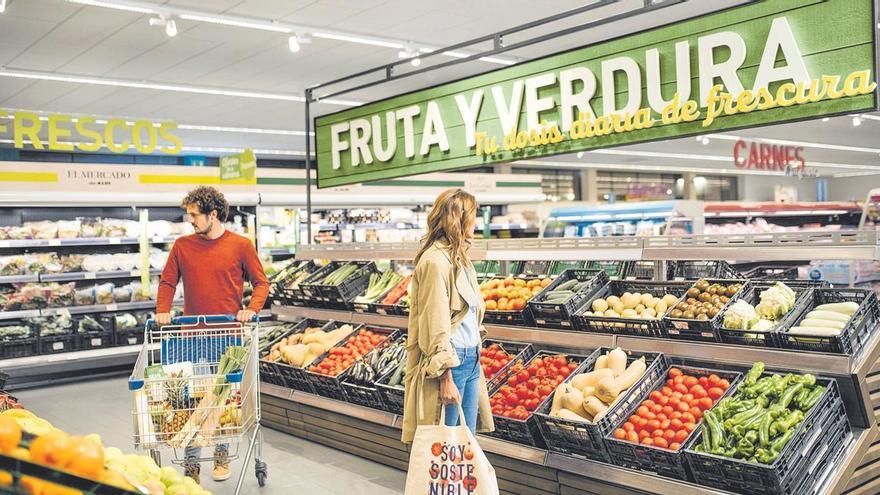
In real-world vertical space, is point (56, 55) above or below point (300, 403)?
above

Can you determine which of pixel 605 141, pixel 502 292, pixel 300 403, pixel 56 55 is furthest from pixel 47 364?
pixel 605 141

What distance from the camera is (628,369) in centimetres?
402

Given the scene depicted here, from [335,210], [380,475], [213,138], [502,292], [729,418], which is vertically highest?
[213,138]

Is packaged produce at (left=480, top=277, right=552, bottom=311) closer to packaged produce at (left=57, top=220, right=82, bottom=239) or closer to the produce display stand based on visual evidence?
the produce display stand

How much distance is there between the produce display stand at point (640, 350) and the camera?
3.42 meters

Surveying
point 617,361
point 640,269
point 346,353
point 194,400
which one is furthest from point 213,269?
point 640,269

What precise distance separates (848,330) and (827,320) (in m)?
0.18

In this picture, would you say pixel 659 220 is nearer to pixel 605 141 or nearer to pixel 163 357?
pixel 605 141

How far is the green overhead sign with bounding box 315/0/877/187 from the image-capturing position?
147 inches

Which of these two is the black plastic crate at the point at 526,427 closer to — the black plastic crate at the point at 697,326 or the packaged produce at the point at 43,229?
the black plastic crate at the point at 697,326

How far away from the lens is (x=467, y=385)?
3609 mm

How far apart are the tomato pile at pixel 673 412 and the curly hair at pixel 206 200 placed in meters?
2.65

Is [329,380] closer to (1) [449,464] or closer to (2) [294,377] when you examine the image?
(2) [294,377]

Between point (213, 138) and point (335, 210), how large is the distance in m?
3.91
